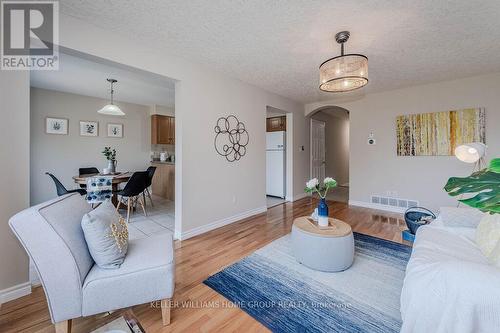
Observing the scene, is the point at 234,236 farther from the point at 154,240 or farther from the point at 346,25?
the point at 346,25

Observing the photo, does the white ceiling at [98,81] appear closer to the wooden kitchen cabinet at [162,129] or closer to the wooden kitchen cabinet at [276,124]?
the wooden kitchen cabinet at [162,129]

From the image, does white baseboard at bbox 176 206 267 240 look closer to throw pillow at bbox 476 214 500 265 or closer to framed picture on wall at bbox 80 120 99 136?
throw pillow at bbox 476 214 500 265

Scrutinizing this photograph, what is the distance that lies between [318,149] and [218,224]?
13.0 ft

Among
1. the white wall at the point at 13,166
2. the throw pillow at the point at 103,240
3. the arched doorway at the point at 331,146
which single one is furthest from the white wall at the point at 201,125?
the arched doorway at the point at 331,146

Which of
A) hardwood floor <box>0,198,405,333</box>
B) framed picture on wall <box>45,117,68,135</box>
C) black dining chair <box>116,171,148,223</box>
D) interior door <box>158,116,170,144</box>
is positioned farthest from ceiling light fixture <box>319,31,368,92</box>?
framed picture on wall <box>45,117,68,135</box>

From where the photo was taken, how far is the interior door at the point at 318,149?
5.76 m

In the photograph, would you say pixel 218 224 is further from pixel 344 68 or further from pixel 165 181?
pixel 344 68

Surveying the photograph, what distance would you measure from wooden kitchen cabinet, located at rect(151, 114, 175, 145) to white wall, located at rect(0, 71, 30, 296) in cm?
396

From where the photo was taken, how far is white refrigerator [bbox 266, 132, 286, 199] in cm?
529

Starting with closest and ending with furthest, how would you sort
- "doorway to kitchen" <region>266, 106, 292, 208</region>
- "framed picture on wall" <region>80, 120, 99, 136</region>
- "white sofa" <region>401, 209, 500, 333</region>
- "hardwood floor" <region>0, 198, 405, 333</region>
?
"white sofa" <region>401, 209, 500, 333</region>, "hardwood floor" <region>0, 198, 405, 333</region>, "framed picture on wall" <region>80, 120, 99, 136</region>, "doorway to kitchen" <region>266, 106, 292, 208</region>

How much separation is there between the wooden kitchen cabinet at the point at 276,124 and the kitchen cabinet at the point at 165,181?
277cm

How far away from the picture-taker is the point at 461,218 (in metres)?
1.88

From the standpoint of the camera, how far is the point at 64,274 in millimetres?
1189

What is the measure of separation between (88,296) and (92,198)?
2.81 metres
